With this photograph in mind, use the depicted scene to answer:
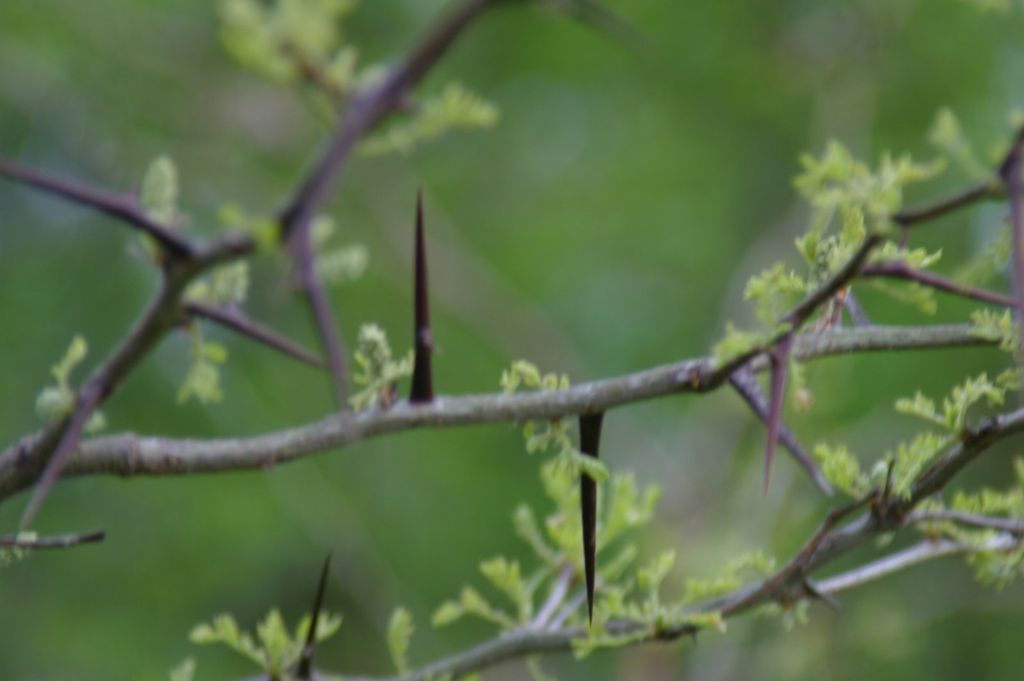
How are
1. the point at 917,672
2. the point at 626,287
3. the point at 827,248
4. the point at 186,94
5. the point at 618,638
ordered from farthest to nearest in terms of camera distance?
1. the point at 626,287
2. the point at 186,94
3. the point at 917,672
4. the point at 618,638
5. the point at 827,248

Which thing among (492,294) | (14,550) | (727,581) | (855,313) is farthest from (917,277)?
(492,294)

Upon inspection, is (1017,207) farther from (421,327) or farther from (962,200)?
(421,327)

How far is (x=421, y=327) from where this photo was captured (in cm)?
117

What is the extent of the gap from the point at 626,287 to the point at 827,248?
14.8 feet

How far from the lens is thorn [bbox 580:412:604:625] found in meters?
1.16

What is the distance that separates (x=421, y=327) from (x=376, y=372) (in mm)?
121

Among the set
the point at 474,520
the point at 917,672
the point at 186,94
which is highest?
the point at 186,94

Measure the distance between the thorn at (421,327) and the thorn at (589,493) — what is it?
0.16 m

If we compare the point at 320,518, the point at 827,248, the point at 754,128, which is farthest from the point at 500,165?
the point at 827,248

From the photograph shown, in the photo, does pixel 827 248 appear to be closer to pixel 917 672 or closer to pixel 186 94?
pixel 917 672

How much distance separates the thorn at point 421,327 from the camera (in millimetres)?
1097

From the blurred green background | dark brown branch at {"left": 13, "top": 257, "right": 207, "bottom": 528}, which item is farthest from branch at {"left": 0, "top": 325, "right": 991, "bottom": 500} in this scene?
the blurred green background

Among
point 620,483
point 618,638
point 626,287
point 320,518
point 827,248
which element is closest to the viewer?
point 827,248

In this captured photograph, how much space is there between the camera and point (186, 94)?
5180 millimetres
